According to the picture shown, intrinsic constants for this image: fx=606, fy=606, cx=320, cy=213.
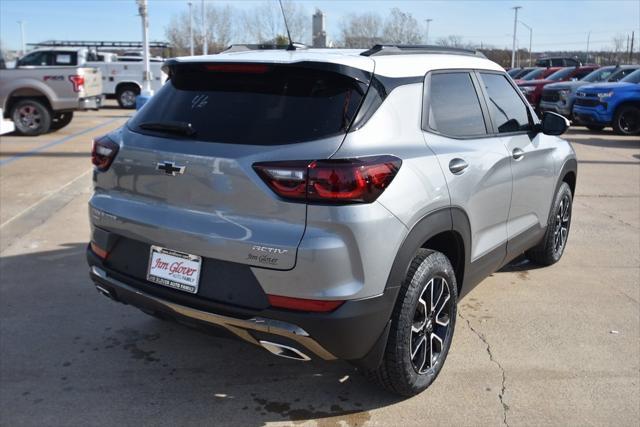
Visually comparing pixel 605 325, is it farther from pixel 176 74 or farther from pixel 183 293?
pixel 176 74

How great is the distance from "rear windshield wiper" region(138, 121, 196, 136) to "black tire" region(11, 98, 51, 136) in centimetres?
1217

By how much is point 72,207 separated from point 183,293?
497 cm

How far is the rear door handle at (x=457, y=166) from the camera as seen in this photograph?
321cm

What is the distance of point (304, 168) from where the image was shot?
256 centimetres

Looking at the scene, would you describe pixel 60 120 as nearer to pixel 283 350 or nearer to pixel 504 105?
pixel 504 105

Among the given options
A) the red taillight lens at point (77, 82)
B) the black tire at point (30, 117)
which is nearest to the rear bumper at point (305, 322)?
the red taillight lens at point (77, 82)

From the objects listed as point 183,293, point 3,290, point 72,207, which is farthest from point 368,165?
point 72,207

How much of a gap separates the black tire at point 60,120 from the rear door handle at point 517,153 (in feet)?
44.8

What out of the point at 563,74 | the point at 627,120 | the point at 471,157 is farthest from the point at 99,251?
the point at 563,74

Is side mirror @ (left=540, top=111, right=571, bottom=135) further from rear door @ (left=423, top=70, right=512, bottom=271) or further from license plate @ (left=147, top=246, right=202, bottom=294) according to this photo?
license plate @ (left=147, top=246, right=202, bottom=294)

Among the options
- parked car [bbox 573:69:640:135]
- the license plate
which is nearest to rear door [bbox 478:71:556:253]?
the license plate

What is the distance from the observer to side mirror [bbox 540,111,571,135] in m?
4.45

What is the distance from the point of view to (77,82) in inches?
541

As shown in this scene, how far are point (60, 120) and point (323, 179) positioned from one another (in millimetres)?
14569
